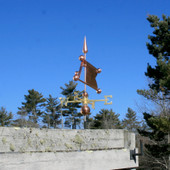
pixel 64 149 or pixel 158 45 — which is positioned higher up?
pixel 158 45

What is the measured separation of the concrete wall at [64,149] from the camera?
429 centimetres

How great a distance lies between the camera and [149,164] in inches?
964

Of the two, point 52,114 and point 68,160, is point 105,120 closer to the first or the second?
point 52,114

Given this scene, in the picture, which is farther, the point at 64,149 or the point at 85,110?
the point at 85,110

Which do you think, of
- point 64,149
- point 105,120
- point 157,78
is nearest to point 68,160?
point 64,149

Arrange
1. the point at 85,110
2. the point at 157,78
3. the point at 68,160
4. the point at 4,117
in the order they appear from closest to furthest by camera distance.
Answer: the point at 68,160, the point at 85,110, the point at 157,78, the point at 4,117

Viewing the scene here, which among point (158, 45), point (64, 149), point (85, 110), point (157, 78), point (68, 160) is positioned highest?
point (158, 45)

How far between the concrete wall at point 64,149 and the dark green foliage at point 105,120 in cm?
2670

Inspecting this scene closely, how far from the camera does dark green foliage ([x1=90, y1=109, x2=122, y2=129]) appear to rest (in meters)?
33.4

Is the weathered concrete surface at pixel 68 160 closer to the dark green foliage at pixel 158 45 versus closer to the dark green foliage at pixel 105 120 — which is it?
the dark green foliage at pixel 158 45

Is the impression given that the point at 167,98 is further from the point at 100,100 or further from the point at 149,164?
the point at 100,100

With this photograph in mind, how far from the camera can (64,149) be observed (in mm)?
4836

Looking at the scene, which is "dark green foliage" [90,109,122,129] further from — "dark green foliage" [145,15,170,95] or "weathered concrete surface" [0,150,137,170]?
"weathered concrete surface" [0,150,137,170]

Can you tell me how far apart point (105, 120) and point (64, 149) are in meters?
28.9
